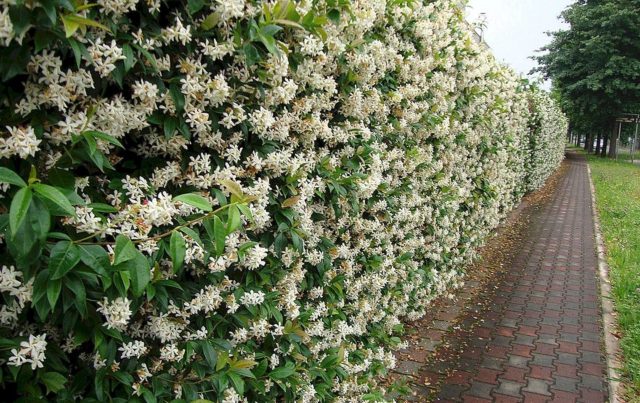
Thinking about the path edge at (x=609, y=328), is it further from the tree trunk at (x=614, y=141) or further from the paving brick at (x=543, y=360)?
the tree trunk at (x=614, y=141)

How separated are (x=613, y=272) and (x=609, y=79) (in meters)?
27.2

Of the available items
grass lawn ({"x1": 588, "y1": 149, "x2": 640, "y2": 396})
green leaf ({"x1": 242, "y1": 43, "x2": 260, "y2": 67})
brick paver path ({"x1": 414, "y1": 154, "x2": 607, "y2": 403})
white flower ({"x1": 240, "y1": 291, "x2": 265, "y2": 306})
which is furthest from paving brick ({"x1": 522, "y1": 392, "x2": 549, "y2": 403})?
green leaf ({"x1": 242, "y1": 43, "x2": 260, "y2": 67})

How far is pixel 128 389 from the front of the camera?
4.91 feet

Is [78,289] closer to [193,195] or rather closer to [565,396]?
[193,195]

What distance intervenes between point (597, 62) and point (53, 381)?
115 ft

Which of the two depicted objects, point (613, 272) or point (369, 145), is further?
point (613, 272)

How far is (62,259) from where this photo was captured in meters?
1.12

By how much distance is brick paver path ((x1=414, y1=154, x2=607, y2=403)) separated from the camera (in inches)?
158

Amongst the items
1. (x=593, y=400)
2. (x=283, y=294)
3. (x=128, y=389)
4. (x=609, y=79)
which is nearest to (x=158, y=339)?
(x=128, y=389)

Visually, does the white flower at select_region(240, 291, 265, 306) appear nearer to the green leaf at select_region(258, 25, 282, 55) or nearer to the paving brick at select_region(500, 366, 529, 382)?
the green leaf at select_region(258, 25, 282, 55)

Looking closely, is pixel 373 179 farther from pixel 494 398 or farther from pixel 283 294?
pixel 494 398

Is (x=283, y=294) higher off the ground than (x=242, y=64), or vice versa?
(x=242, y=64)

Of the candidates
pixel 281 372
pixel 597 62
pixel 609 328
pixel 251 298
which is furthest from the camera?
pixel 597 62

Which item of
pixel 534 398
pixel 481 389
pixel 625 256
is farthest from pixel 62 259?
pixel 625 256
